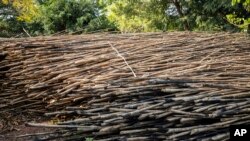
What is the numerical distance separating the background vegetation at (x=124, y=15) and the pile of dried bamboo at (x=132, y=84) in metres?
3.84

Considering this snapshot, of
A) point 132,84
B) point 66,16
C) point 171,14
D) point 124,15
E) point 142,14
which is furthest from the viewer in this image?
point 66,16

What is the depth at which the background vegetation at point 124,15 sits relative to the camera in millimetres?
10542

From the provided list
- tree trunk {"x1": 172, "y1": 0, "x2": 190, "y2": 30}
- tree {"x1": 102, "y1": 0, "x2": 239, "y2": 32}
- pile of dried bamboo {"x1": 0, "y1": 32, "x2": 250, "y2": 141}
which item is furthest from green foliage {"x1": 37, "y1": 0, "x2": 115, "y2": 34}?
pile of dried bamboo {"x1": 0, "y1": 32, "x2": 250, "y2": 141}

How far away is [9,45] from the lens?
559 cm

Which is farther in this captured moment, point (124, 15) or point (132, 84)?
point (124, 15)

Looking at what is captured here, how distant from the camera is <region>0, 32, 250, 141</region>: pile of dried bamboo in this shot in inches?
128

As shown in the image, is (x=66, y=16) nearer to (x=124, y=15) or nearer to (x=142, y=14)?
(x=124, y=15)

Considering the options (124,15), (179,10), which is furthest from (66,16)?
(179,10)

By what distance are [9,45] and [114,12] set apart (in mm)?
8196

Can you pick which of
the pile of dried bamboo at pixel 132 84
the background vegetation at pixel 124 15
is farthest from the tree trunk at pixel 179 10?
the pile of dried bamboo at pixel 132 84

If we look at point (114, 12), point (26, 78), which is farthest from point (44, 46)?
point (114, 12)

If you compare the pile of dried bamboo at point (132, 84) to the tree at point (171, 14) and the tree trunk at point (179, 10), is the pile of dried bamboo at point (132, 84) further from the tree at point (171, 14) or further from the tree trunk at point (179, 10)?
the tree trunk at point (179, 10)

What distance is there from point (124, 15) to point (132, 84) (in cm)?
948

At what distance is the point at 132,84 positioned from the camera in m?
3.79
